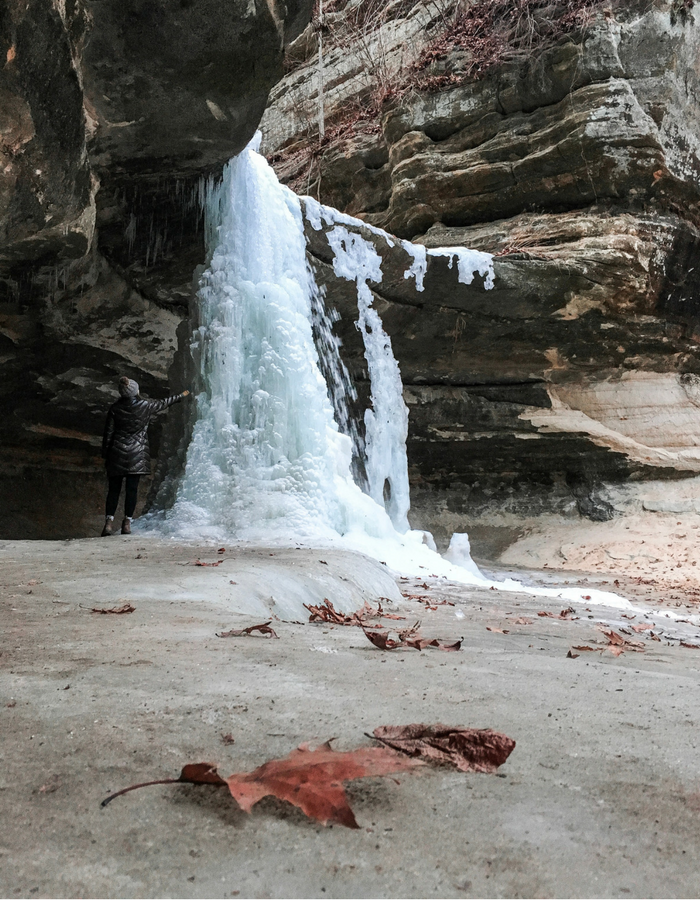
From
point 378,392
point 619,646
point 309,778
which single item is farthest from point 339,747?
point 378,392

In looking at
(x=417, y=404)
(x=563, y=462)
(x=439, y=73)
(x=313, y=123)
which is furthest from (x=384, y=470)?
(x=313, y=123)

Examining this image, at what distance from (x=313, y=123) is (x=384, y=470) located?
8.98 meters

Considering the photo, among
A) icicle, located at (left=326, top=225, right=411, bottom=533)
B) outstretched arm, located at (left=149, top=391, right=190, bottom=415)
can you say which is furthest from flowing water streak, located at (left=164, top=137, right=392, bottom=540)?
icicle, located at (left=326, top=225, right=411, bottom=533)

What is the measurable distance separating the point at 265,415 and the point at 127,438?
4.90ft

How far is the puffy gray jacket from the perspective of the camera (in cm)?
791

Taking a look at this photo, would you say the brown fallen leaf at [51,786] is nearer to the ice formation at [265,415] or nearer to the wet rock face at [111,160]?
the wet rock face at [111,160]

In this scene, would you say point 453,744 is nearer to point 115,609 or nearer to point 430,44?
point 115,609

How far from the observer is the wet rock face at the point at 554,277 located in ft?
36.1

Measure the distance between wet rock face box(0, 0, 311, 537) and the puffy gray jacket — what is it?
1.70 meters

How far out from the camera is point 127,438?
795 cm

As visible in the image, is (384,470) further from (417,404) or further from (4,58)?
(4,58)

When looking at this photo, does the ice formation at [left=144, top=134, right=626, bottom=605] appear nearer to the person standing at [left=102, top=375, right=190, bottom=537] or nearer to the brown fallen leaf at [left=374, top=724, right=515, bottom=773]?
the person standing at [left=102, top=375, right=190, bottom=537]

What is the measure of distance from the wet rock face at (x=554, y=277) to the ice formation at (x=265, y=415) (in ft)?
4.07

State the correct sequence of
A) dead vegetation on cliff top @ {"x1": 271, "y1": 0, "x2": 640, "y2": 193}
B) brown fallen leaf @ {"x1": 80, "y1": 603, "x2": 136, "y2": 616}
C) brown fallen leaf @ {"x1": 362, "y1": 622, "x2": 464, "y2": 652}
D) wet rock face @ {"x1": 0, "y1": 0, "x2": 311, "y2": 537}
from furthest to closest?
dead vegetation on cliff top @ {"x1": 271, "y1": 0, "x2": 640, "y2": 193}
wet rock face @ {"x1": 0, "y1": 0, "x2": 311, "y2": 537}
brown fallen leaf @ {"x1": 80, "y1": 603, "x2": 136, "y2": 616}
brown fallen leaf @ {"x1": 362, "y1": 622, "x2": 464, "y2": 652}
